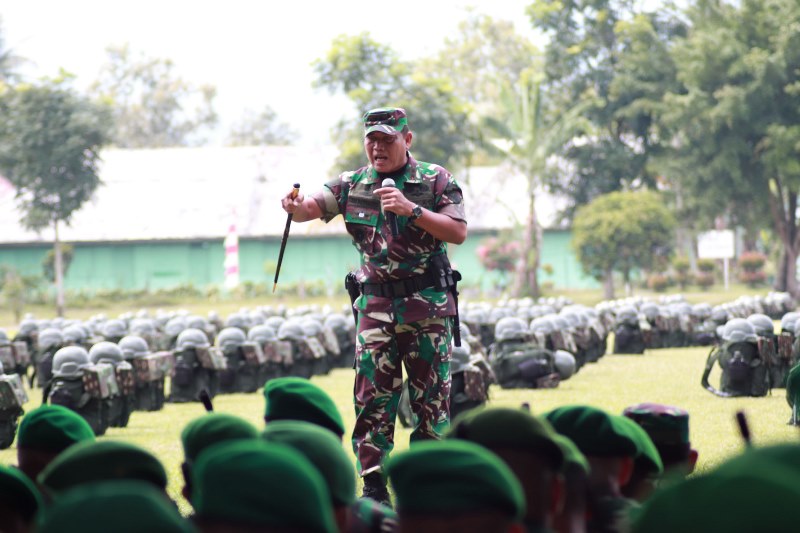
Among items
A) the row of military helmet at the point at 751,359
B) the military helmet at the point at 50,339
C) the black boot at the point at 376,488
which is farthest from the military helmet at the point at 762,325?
the black boot at the point at 376,488

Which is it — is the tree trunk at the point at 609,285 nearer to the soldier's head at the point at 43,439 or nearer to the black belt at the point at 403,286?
the black belt at the point at 403,286

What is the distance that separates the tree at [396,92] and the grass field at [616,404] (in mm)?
22320

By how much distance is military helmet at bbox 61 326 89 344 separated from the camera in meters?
15.6

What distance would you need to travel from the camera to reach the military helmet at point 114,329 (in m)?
17.8

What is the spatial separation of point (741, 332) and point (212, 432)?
10.1 metres

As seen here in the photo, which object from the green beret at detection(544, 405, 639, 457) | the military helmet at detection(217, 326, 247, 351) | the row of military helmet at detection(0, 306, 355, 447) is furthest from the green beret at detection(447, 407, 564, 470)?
the military helmet at detection(217, 326, 247, 351)

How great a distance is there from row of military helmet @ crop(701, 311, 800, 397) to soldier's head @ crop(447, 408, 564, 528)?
9.71m

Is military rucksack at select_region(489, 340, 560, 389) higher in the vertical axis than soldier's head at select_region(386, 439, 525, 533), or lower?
lower

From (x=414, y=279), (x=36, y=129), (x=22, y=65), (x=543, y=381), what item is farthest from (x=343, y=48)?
(x=414, y=279)

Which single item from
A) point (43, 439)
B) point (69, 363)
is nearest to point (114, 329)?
point (69, 363)

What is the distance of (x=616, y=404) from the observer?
41.0 ft

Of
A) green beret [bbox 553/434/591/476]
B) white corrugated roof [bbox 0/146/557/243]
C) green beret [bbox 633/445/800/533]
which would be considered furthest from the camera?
white corrugated roof [bbox 0/146/557/243]

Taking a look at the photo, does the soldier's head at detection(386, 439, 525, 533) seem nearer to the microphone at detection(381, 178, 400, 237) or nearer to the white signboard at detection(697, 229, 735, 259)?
the microphone at detection(381, 178, 400, 237)

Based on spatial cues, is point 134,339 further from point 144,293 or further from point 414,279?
point 144,293
